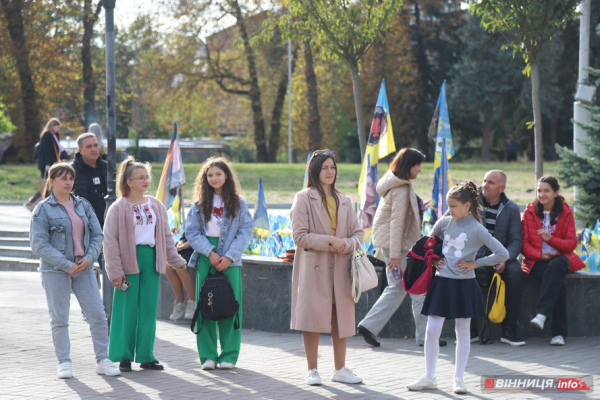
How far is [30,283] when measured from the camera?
39.3 feet

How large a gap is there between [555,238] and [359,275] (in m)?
2.35

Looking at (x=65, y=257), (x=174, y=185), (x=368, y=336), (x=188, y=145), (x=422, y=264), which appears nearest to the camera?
(x=422, y=264)

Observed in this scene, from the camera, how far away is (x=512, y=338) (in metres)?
7.81

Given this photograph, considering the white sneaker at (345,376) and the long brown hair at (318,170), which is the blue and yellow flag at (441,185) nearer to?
the long brown hair at (318,170)

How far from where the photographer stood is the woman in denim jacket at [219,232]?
6.89 metres

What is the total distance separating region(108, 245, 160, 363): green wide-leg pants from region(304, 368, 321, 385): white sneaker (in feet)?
4.22

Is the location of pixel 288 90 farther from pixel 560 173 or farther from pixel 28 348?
pixel 28 348

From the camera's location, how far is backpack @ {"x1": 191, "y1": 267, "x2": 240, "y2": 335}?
6.68 meters

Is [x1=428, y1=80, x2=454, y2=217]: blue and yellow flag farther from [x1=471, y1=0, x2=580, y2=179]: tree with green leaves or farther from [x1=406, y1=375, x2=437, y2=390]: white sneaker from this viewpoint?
[x1=406, y1=375, x2=437, y2=390]: white sneaker

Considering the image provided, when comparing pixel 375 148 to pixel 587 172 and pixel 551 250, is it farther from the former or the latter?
pixel 587 172

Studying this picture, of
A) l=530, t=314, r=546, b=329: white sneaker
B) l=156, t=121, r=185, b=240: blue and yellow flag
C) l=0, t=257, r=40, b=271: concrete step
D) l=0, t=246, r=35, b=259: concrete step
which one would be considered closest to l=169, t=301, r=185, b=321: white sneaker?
l=156, t=121, r=185, b=240: blue and yellow flag

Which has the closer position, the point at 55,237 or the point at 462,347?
the point at 462,347

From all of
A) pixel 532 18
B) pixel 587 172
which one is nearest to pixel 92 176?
pixel 532 18

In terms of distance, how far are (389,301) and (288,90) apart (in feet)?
133
